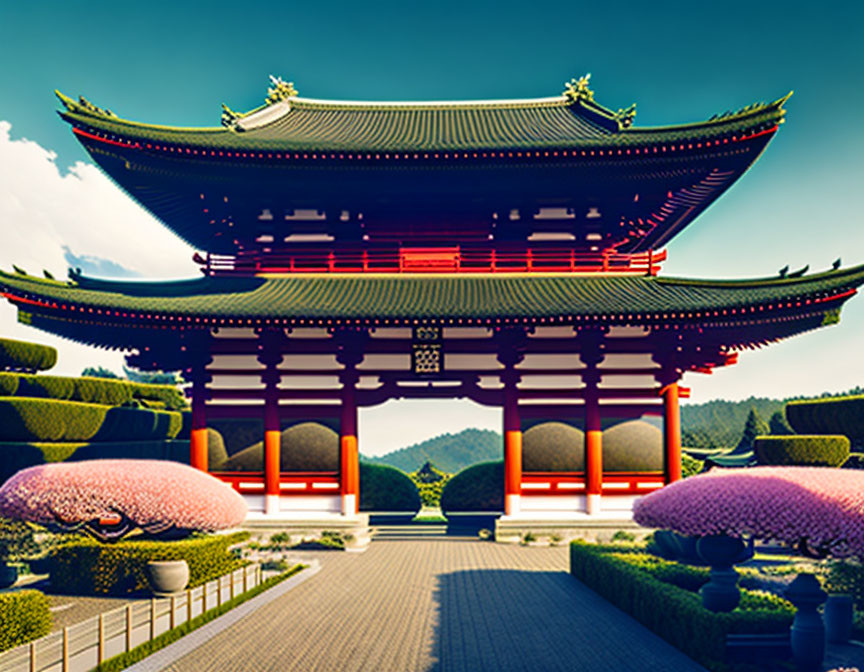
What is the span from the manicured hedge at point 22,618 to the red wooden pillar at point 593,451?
52.8ft

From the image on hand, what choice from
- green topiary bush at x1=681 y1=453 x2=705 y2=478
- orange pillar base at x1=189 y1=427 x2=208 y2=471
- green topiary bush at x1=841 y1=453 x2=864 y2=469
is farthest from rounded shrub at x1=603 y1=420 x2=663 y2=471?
green topiary bush at x1=681 y1=453 x2=705 y2=478

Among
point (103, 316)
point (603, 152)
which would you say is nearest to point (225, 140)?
point (103, 316)

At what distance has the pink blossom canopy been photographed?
14797 millimetres

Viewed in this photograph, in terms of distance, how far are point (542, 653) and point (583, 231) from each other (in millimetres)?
17144

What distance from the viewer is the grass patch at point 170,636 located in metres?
10.7

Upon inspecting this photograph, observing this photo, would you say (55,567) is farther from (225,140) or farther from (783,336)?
(783,336)

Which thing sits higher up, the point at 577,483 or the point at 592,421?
the point at 592,421

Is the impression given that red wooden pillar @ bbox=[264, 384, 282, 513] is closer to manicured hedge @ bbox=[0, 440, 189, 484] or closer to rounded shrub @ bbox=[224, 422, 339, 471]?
rounded shrub @ bbox=[224, 422, 339, 471]

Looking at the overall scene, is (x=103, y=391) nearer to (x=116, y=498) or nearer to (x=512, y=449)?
(x=116, y=498)

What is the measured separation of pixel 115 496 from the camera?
1501 cm

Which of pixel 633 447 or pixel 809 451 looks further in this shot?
pixel 809 451

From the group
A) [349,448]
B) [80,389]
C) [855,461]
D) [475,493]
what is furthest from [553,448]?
[80,389]

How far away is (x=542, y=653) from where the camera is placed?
458 inches

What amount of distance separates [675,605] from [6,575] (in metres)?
16.1
